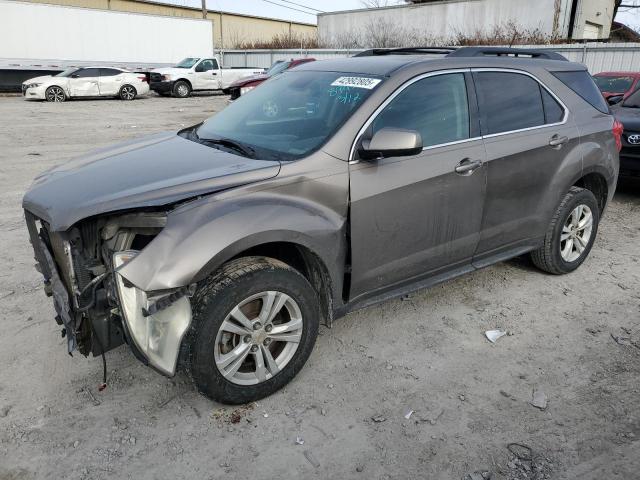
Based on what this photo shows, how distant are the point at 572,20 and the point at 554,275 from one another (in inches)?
1227

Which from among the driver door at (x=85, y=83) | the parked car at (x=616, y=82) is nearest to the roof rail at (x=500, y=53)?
the parked car at (x=616, y=82)

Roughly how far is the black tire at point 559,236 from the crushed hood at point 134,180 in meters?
2.60

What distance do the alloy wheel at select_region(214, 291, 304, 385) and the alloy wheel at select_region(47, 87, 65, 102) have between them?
20835mm

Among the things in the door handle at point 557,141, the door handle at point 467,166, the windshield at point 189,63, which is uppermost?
the windshield at point 189,63

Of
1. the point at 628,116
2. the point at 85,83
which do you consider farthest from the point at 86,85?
the point at 628,116

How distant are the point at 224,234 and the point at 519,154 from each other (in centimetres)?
237

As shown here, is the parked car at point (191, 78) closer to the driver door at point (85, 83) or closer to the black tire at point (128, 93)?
the black tire at point (128, 93)

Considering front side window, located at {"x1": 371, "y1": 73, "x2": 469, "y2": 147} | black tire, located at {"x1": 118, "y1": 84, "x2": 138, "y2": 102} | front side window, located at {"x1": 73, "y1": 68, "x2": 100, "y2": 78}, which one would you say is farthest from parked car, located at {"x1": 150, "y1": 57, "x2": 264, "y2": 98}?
front side window, located at {"x1": 371, "y1": 73, "x2": 469, "y2": 147}

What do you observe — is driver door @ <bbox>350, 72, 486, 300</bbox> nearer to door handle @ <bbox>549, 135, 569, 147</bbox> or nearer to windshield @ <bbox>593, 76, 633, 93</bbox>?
door handle @ <bbox>549, 135, 569, 147</bbox>

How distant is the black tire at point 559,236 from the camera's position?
4379 mm

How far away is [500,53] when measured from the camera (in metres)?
4.24

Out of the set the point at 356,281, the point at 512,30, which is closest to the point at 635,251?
the point at 356,281

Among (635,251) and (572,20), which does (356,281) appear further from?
(572,20)

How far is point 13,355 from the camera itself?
3387 millimetres
